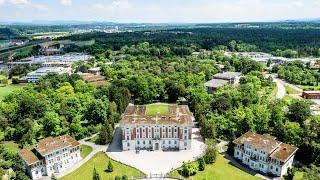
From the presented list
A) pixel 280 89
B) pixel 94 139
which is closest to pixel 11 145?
pixel 94 139

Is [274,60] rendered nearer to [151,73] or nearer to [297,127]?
[151,73]

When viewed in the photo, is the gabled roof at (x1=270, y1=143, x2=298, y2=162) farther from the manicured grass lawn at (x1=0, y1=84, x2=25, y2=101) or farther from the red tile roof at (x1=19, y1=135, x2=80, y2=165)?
the manicured grass lawn at (x1=0, y1=84, x2=25, y2=101)

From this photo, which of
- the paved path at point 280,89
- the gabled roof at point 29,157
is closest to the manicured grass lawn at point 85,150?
the gabled roof at point 29,157

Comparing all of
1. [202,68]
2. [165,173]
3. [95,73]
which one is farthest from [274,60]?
[165,173]

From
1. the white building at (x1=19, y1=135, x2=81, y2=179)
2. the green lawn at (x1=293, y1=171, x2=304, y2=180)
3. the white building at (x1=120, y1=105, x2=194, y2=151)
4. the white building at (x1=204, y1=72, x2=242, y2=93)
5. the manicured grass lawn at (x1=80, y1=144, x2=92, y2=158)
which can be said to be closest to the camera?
the green lawn at (x1=293, y1=171, x2=304, y2=180)

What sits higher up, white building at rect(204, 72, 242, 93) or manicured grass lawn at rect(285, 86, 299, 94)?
white building at rect(204, 72, 242, 93)

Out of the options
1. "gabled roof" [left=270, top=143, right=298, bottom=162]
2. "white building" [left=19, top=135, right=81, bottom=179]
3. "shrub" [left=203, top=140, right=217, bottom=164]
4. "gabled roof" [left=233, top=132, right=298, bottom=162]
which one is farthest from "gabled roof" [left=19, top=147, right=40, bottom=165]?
"gabled roof" [left=270, top=143, right=298, bottom=162]

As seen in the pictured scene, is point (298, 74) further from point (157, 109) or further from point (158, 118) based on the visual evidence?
point (158, 118)
